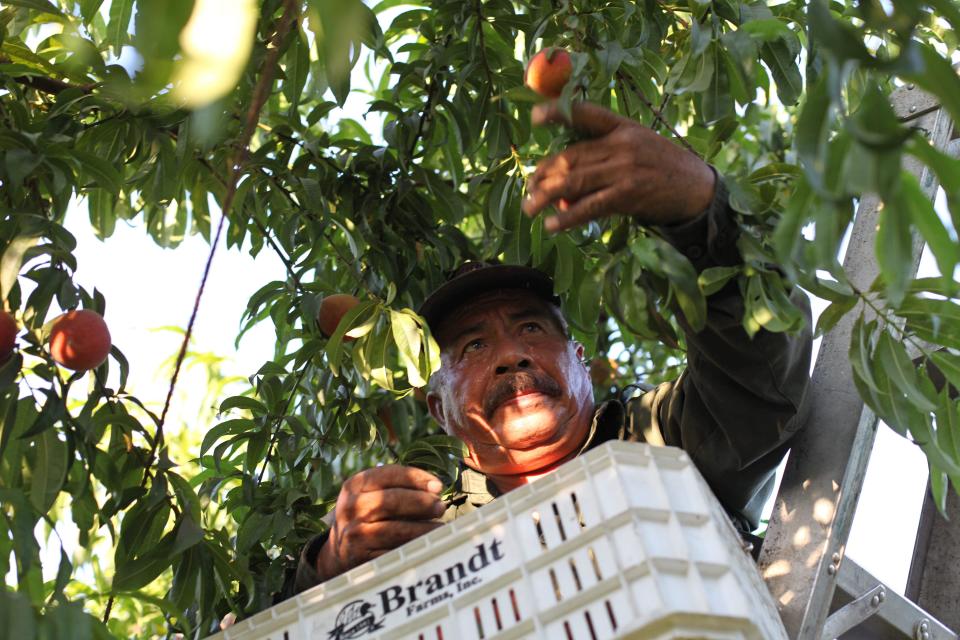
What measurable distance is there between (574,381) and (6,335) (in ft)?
4.16

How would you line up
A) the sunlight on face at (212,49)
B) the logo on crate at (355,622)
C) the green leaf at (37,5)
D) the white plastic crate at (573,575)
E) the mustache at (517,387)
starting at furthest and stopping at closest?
1. the mustache at (517,387)
2. the green leaf at (37,5)
3. the logo on crate at (355,622)
4. the white plastic crate at (573,575)
5. the sunlight on face at (212,49)

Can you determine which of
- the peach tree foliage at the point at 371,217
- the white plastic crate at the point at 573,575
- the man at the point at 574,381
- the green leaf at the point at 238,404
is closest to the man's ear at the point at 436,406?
the man at the point at 574,381

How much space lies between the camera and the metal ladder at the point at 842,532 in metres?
2.00

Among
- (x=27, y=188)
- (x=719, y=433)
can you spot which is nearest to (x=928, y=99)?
(x=719, y=433)

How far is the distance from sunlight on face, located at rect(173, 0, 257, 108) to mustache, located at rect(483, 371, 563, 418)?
1.81 metres

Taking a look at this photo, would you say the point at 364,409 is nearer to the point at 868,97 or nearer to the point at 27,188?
the point at 27,188

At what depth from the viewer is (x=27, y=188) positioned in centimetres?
236

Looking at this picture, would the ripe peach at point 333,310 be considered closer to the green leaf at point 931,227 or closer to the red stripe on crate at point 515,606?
the red stripe on crate at point 515,606

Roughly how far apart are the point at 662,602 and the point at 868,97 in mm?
631

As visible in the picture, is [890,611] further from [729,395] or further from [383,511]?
[383,511]

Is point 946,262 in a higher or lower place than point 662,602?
higher

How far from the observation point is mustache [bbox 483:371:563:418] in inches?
105

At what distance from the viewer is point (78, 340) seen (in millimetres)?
2072

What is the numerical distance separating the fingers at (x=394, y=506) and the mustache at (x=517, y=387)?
61cm
